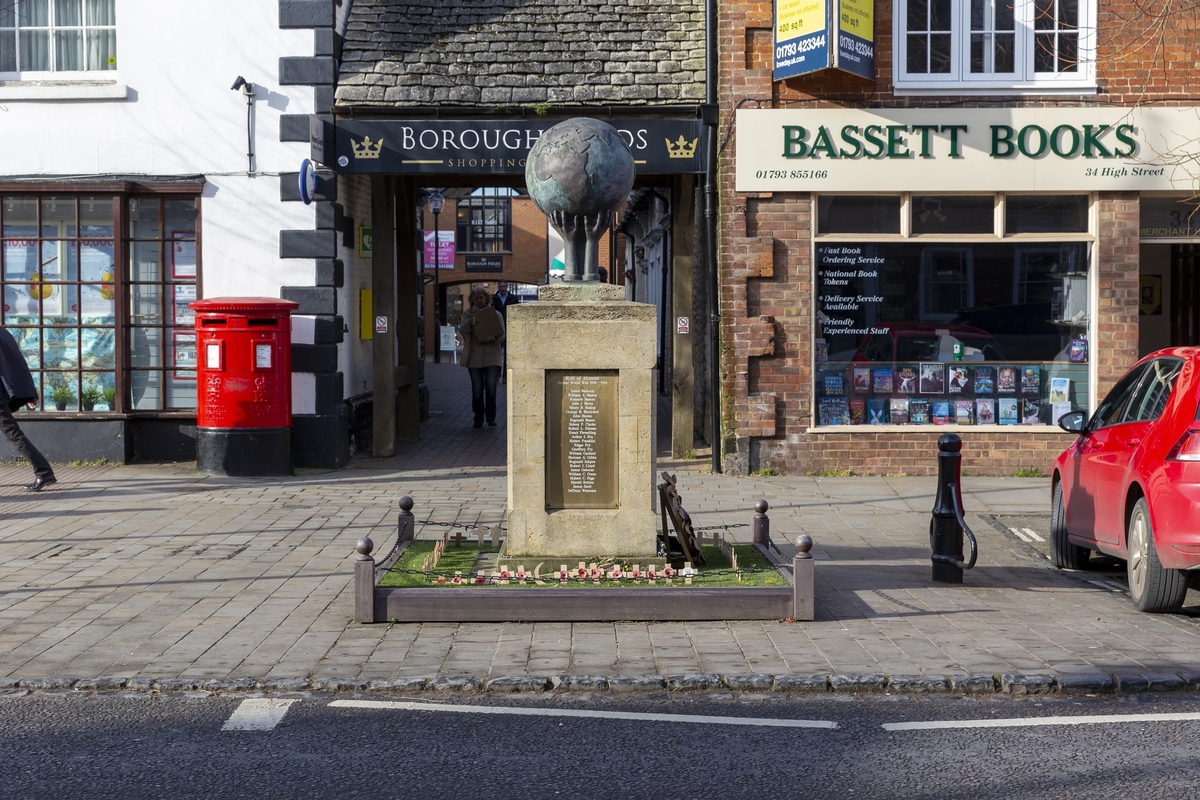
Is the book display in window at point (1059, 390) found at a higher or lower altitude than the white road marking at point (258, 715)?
higher

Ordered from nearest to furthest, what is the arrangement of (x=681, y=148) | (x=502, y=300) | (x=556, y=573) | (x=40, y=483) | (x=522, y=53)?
(x=556, y=573) → (x=40, y=483) → (x=681, y=148) → (x=522, y=53) → (x=502, y=300)

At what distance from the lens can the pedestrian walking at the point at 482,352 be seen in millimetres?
18719

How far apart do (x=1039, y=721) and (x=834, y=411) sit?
864cm

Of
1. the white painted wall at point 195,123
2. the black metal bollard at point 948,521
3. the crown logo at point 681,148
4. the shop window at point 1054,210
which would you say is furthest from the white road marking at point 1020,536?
the white painted wall at point 195,123

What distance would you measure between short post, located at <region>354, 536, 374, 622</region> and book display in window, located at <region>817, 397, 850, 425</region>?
7770 millimetres

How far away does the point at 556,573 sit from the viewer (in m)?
8.13

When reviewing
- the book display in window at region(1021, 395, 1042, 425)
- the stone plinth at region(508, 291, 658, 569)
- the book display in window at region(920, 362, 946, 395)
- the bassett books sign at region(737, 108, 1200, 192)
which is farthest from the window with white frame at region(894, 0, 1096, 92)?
the stone plinth at region(508, 291, 658, 569)

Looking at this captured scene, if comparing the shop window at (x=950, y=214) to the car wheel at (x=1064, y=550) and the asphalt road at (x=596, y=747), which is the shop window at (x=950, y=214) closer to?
the car wheel at (x=1064, y=550)

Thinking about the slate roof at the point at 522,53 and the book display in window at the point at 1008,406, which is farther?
the book display in window at the point at 1008,406

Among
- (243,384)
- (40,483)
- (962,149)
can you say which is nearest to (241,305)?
(243,384)

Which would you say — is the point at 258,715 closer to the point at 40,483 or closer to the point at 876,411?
the point at 40,483

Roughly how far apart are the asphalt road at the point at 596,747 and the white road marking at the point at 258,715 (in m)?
0.01

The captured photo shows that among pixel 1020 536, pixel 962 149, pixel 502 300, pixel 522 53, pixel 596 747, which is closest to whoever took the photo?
pixel 596 747

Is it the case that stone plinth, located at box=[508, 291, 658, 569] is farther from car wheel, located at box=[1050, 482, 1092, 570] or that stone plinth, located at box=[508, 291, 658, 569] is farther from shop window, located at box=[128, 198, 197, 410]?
shop window, located at box=[128, 198, 197, 410]
